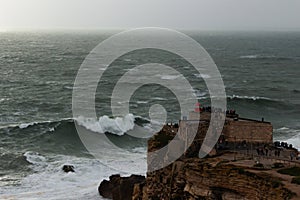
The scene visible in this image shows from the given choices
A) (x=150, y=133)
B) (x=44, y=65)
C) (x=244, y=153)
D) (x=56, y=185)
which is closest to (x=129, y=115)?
(x=150, y=133)

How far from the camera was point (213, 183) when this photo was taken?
20812mm

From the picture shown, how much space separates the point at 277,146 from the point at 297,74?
91.5 metres

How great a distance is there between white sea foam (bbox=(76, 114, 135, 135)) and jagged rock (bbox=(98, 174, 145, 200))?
2187 centimetres

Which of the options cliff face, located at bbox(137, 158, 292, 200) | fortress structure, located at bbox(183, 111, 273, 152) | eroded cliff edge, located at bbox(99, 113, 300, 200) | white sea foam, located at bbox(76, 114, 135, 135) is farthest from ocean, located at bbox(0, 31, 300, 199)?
cliff face, located at bbox(137, 158, 292, 200)

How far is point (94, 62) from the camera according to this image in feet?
452

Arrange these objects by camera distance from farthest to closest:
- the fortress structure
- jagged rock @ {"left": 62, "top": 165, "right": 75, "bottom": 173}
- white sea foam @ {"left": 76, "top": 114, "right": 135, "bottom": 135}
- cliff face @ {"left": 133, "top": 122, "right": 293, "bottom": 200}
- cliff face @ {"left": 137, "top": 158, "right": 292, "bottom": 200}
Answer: white sea foam @ {"left": 76, "top": 114, "right": 135, "bottom": 135} → jagged rock @ {"left": 62, "top": 165, "right": 75, "bottom": 173} → the fortress structure → cliff face @ {"left": 133, "top": 122, "right": 293, "bottom": 200} → cliff face @ {"left": 137, "top": 158, "right": 292, "bottom": 200}

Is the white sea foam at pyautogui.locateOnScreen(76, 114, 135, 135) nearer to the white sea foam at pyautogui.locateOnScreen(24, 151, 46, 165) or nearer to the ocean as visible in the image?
the ocean

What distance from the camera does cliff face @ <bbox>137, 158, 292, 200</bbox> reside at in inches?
756

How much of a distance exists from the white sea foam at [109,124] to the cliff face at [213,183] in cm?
3376

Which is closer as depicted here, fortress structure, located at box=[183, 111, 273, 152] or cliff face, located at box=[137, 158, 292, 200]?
cliff face, located at box=[137, 158, 292, 200]

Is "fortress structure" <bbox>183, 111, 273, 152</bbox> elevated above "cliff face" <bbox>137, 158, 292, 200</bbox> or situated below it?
A: above

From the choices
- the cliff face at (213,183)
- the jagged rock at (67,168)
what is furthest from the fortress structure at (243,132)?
the jagged rock at (67,168)

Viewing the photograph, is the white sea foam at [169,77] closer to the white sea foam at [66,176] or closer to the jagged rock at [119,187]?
the white sea foam at [66,176]

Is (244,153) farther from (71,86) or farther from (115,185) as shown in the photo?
(71,86)
